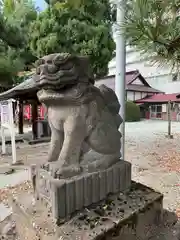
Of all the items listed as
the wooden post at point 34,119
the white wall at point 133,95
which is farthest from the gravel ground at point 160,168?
the white wall at point 133,95

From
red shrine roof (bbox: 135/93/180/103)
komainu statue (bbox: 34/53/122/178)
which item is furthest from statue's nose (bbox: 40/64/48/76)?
red shrine roof (bbox: 135/93/180/103)

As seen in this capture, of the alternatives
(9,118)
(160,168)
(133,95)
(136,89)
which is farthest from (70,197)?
(133,95)

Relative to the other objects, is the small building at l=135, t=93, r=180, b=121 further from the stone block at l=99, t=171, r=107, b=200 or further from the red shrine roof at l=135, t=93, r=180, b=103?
the stone block at l=99, t=171, r=107, b=200

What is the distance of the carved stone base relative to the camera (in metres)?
1.24

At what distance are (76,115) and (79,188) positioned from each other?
0.46 m

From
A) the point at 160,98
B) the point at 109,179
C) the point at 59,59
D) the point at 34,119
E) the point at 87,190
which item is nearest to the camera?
the point at 59,59

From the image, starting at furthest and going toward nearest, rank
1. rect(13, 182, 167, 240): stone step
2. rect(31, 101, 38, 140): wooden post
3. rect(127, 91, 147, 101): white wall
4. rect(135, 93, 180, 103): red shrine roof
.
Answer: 1. rect(127, 91, 147, 101): white wall
2. rect(135, 93, 180, 103): red shrine roof
3. rect(31, 101, 38, 140): wooden post
4. rect(13, 182, 167, 240): stone step

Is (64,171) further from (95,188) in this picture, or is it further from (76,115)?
(76,115)

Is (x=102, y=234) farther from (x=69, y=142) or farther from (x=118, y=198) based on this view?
(x=69, y=142)

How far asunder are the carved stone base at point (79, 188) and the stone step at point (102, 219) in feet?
0.17

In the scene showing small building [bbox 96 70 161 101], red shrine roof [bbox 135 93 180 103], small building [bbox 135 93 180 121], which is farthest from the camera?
small building [bbox 96 70 161 101]

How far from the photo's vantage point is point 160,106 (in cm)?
1526

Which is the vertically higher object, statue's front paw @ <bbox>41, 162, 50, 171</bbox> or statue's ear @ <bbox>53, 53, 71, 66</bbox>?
statue's ear @ <bbox>53, 53, 71, 66</bbox>

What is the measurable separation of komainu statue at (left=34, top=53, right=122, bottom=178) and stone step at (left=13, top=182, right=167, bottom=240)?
0.89ft
